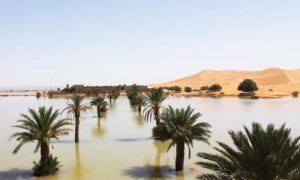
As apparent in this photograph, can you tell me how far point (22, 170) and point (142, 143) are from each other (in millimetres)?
11498

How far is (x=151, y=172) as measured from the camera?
22.9m

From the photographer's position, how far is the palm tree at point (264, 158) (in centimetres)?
1109

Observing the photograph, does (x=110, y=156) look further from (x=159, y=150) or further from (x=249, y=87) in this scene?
(x=249, y=87)

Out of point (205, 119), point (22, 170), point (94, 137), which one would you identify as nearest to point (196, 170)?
point (22, 170)

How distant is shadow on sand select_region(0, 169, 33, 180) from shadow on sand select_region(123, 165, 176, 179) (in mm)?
5606

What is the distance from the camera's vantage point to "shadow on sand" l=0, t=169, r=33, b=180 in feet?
73.0

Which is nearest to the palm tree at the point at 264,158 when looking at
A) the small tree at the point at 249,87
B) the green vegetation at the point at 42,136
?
the green vegetation at the point at 42,136

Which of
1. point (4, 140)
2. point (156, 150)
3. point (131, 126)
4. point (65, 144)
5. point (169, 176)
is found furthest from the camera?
point (131, 126)

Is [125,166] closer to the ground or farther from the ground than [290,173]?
closer to the ground

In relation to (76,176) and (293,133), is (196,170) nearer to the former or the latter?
(76,176)

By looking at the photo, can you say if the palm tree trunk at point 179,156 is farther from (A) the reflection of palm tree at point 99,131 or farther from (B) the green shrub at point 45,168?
(A) the reflection of palm tree at point 99,131

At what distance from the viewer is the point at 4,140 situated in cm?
3609

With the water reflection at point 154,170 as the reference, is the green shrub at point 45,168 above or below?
above

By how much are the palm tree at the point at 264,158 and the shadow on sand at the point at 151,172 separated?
9846 mm
